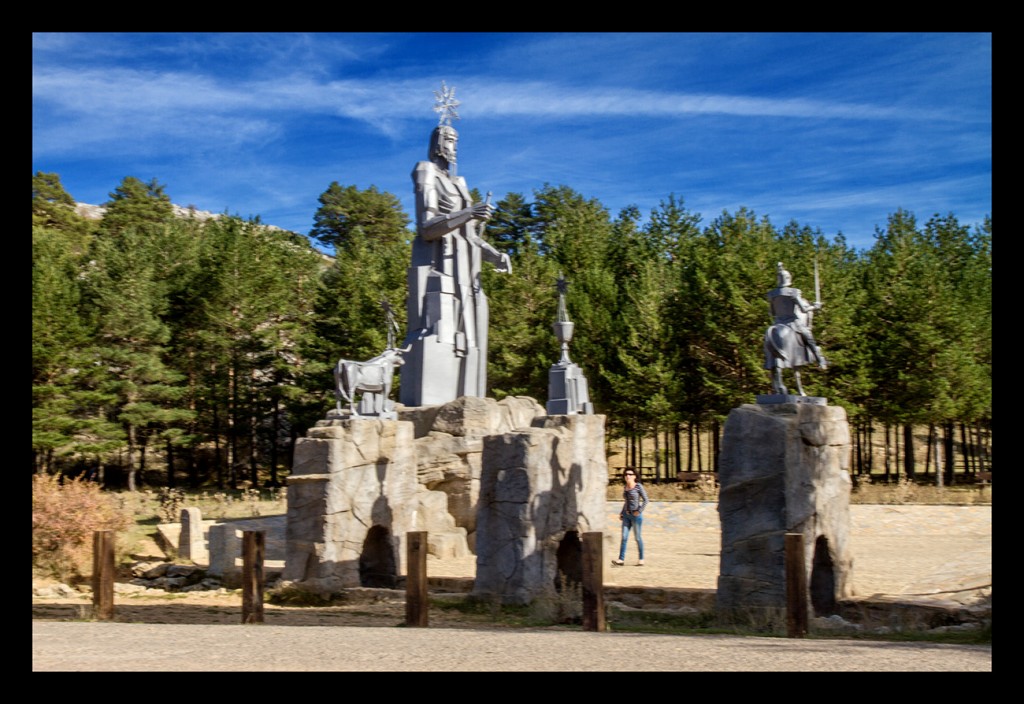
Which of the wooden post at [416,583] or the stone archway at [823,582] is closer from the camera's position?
the wooden post at [416,583]

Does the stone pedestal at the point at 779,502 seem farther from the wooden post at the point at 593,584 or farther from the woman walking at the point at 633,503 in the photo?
the woman walking at the point at 633,503

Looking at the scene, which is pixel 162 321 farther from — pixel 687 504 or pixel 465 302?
pixel 687 504

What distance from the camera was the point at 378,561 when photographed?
17.5 m

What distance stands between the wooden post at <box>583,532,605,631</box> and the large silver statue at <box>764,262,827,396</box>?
4.35 metres

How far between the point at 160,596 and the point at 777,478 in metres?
9.83

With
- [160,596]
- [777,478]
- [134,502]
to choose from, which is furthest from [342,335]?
[777,478]

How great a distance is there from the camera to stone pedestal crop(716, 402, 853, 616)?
1288 centimetres

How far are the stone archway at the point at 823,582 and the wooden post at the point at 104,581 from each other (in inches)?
349

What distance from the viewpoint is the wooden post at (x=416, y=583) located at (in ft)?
38.3

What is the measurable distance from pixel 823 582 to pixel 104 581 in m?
9.21

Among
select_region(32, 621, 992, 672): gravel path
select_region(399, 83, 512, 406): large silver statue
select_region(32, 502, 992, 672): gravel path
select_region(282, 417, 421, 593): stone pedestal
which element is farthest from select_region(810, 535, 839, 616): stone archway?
select_region(399, 83, 512, 406): large silver statue

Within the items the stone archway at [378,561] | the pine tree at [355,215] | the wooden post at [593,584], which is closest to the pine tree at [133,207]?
the pine tree at [355,215]

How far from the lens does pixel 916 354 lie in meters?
31.0

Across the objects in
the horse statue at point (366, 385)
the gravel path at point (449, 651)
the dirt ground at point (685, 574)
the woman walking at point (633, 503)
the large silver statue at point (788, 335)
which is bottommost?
the dirt ground at point (685, 574)
